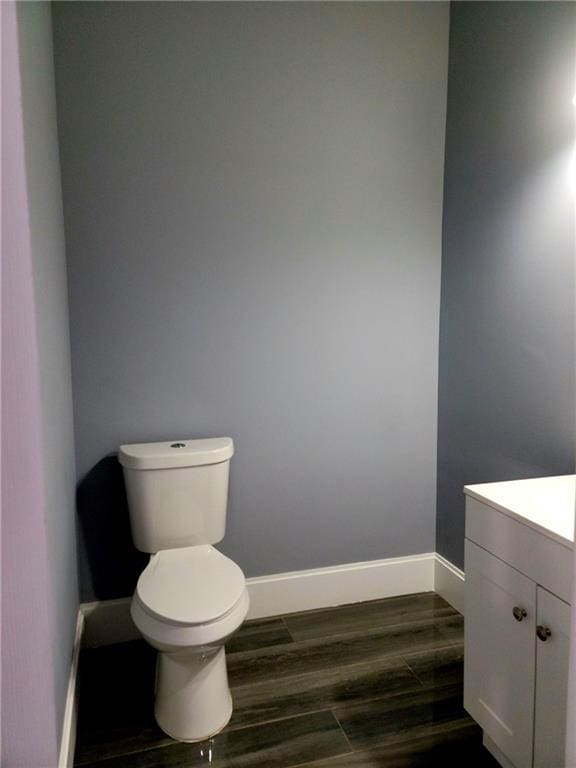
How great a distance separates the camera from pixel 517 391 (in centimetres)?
200

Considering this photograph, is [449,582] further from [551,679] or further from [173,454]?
[173,454]

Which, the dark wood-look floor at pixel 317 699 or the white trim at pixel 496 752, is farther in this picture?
the dark wood-look floor at pixel 317 699

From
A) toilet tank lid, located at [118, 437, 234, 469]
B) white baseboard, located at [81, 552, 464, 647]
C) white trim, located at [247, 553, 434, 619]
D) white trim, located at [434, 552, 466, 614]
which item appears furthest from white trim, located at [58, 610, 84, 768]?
white trim, located at [434, 552, 466, 614]

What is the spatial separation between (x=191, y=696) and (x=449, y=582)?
1257mm

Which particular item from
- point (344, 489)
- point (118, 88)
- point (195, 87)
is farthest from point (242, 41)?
point (344, 489)

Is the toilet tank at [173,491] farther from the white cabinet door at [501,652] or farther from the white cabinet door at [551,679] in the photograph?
the white cabinet door at [551,679]

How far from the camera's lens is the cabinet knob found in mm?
1287

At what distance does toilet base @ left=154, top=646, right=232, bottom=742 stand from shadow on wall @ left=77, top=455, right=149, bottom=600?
22.4 inches

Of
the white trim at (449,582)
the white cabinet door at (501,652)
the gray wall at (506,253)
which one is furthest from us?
the white trim at (449,582)

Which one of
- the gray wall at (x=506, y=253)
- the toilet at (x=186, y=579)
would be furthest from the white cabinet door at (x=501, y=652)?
the toilet at (x=186, y=579)

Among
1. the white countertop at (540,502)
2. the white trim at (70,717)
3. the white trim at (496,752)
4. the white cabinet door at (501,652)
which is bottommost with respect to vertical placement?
the white trim at (496,752)

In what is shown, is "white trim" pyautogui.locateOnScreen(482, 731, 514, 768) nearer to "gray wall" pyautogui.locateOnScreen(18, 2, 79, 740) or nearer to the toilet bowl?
the toilet bowl

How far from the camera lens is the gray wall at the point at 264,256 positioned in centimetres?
209

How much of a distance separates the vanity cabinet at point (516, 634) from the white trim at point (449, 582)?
2.61ft
